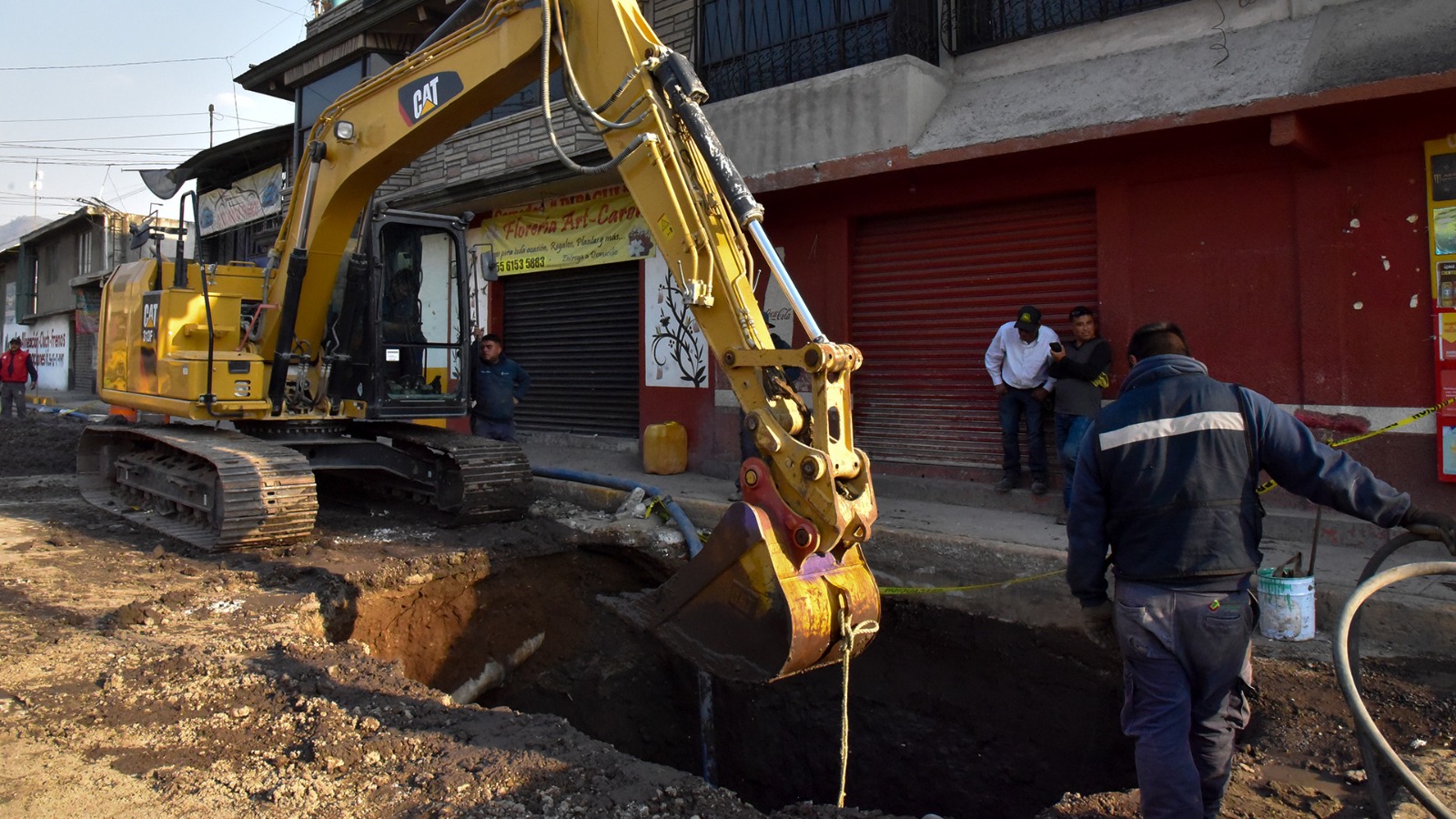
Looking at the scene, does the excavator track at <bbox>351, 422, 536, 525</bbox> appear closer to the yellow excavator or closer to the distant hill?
the yellow excavator

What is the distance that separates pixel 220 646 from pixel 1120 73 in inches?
303

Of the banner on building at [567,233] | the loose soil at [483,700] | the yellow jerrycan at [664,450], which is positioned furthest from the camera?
the banner on building at [567,233]

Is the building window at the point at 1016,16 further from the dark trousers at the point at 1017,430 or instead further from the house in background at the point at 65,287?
the house in background at the point at 65,287

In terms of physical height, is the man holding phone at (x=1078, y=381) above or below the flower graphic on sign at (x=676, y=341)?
below

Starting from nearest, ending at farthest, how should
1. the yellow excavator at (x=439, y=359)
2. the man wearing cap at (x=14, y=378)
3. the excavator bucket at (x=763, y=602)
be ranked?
the excavator bucket at (x=763, y=602), the yellow excavator at (x=439, y=359), the man wearing cap at (x=14, y=378)

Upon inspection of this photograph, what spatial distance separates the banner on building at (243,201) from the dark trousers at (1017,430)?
47.6 ft

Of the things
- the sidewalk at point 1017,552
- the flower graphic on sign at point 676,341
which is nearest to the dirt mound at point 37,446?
the sidewalk at point 1017,552

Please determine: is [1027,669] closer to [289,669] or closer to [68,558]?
[289,669]

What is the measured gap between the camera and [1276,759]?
156 inches

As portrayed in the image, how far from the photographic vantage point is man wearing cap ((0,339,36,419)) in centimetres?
1769

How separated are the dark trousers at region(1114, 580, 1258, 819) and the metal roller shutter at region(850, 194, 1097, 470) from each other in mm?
5051

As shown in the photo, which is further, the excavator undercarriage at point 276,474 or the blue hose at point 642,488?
the blue hose at point 642,488

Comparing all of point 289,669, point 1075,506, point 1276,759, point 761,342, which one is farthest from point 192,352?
point 1276,759

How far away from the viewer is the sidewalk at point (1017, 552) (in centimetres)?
516
